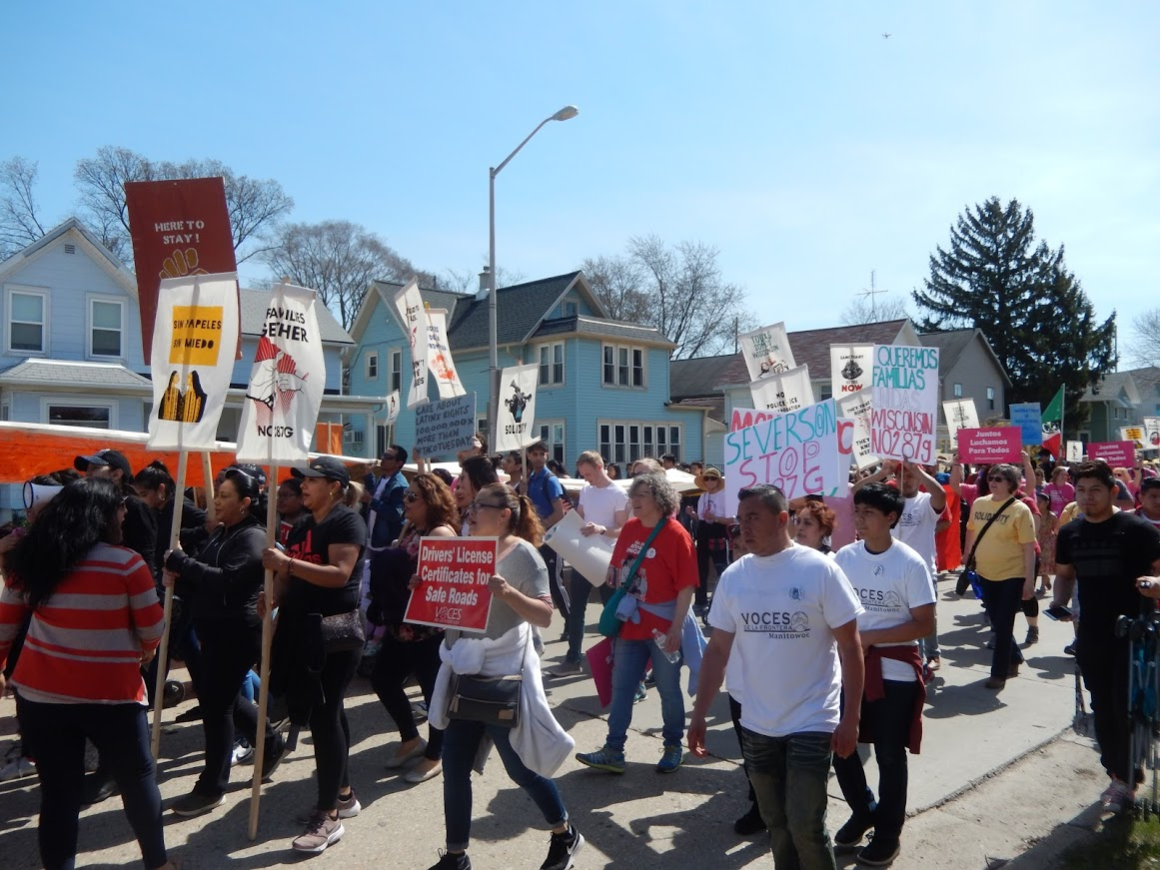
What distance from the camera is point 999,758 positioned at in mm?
5859

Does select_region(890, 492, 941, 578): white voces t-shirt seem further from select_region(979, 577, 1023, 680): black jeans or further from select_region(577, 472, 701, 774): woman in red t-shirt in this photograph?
select_region(577, 472, 701, 774): woman in red t-shirt

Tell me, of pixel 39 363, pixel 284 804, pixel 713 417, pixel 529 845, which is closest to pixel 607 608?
pixel 529 845

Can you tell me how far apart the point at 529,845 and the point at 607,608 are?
1.44 meters

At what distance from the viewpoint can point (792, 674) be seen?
3602 millimetres

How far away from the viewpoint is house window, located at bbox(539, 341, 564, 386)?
3444 cm

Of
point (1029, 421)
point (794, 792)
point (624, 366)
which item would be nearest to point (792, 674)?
point (794, 792)

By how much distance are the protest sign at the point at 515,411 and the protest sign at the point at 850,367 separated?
3.82 meters

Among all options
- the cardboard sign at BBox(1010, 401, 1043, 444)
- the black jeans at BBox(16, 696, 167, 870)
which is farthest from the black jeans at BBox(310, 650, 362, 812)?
the cardboard sign at BBox(1010, 401, 1043, 444)

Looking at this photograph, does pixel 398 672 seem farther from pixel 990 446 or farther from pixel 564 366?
pixel 564 366

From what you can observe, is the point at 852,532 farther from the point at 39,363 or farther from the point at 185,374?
the point at 39,363

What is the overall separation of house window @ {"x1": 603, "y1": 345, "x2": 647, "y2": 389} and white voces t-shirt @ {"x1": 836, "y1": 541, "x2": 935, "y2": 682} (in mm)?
30238

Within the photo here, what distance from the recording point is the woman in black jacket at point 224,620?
4.81 m

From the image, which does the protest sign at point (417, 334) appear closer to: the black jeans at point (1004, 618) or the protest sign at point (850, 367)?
the protest sign at point (850, 367)

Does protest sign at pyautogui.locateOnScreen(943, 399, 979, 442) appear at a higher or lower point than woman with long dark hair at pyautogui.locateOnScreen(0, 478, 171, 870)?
higher
